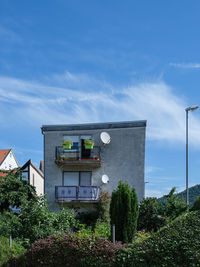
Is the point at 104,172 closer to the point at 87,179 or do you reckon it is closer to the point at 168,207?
the point at 87,179

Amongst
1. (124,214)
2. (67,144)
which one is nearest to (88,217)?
(67,144)

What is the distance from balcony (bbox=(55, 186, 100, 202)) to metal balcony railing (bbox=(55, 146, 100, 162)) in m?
1.95

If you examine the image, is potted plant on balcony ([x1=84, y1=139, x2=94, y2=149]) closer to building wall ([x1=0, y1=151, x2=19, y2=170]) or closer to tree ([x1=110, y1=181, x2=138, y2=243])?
tree ([x1=110, y1=181, x2=138, y2=243])

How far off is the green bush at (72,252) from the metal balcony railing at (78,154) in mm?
12662

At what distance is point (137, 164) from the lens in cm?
2727

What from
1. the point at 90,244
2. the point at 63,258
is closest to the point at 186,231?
the point at 90,244

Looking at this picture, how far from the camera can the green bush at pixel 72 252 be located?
1328cm

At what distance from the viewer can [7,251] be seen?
1588cm

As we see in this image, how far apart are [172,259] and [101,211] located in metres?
14.2

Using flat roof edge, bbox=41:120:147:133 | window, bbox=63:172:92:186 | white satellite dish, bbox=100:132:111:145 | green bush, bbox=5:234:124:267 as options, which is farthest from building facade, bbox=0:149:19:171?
green bush, bbox=5:234:124:267

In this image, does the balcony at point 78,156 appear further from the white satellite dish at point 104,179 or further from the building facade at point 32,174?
the building facade at point 32,174

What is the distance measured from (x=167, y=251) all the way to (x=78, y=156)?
1553 cm

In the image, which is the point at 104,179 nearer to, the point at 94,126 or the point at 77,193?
the point at 77,193

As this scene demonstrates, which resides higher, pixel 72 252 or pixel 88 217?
pixel 88 217
